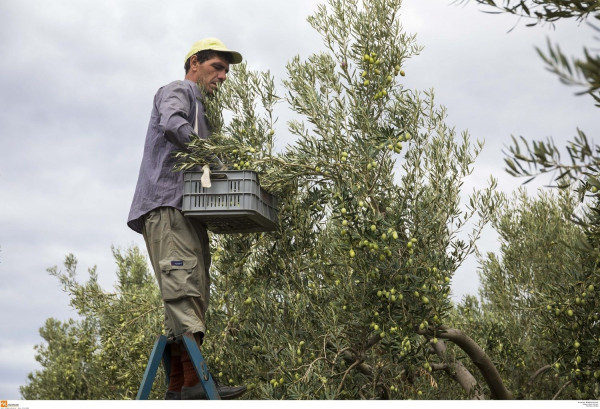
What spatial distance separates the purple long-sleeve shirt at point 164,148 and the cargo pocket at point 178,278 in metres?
0.45

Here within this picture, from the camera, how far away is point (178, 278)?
548cm

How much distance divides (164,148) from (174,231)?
75 centimetres

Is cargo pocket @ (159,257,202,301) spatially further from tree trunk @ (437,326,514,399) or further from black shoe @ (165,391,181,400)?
tree trunk @ (437,326,514,399)

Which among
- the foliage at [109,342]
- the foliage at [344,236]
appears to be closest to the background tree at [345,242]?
the foliage at [344,236]

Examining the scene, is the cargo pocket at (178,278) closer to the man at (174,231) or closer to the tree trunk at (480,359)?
the man at (174,231)

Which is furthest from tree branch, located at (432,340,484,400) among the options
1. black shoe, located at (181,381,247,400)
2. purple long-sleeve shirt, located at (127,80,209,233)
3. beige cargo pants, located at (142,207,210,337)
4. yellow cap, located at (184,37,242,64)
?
yellow cap, located at (184,37,242,64)

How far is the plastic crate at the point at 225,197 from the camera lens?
5.45 meters

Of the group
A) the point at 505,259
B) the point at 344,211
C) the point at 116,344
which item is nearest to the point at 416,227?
the point at 344,211

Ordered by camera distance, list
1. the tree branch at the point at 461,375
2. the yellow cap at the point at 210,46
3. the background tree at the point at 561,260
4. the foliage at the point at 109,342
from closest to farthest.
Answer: the background tree at the point at 561,260, the yellow cap at the point at 210,46, the tree branch at the point at 461,375, the foliage at the point at 109,342

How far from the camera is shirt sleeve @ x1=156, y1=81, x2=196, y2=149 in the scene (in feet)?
18.5

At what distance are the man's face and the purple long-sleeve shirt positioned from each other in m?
0.29

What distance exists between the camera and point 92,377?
1212 centimetres

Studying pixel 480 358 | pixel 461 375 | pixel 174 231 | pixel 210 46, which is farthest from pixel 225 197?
pixel 461 375

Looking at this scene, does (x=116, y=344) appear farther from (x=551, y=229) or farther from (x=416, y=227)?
(x=551, y=229)
